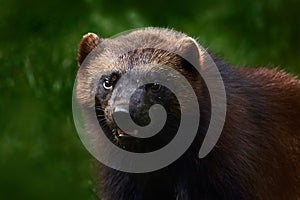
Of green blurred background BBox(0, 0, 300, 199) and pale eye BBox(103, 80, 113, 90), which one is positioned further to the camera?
green blurred background BBox(0, 0, 300, 199)

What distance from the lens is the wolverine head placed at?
679 centimetres

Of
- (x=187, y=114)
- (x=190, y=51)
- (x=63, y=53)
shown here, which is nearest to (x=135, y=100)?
(x=187, y=114)

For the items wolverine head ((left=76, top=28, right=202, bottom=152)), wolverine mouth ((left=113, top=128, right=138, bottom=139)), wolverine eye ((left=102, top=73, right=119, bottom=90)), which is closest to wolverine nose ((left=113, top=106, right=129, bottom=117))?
wolverine head ((left=76, top=28, right=202, bottom=152))

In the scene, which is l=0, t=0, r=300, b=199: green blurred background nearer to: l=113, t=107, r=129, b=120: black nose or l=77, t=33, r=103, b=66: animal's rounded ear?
Result: l=77, t=33, r=103, b=66: animal's rounded ear

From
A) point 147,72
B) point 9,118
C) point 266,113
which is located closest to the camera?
point 147,72

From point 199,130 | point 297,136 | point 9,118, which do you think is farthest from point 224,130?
point 9,118

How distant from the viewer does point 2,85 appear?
30.5 feet

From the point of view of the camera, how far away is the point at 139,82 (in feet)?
22.5

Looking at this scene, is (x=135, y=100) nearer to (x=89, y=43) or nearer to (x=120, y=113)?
(x=120, y=113)

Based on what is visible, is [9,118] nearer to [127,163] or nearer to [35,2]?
[35,2]

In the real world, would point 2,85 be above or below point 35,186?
above

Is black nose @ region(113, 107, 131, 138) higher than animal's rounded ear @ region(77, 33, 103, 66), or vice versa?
animal's rounded ear @ region(77, 33, 103, 66)

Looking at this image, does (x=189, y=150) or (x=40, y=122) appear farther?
(x=40, y=122)

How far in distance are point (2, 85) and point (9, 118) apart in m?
0.34
